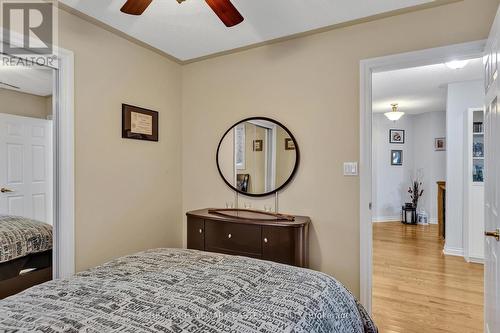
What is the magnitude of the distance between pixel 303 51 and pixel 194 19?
98 centimetres

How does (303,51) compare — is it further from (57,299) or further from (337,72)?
(57,299)

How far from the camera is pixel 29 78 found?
2.02 metres

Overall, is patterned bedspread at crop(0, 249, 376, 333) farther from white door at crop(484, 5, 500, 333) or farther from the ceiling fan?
the ceiling fan

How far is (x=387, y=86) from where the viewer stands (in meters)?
4.45

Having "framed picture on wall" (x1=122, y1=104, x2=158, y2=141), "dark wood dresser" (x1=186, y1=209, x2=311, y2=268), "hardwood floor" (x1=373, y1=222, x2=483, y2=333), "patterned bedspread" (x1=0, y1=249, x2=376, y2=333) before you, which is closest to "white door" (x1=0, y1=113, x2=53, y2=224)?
"framed picture on wall" (x1=122, y1=104, x2=158, y2=141)

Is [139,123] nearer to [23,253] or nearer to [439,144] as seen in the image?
[23,253]

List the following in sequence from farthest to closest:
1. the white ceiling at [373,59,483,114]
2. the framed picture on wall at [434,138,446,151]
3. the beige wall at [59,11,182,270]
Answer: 1. the framed picture on wall at [434,138,446,151]
2. the white ceiling at [373,59,483,114]
3. the beige wall at [59,11,182,270]

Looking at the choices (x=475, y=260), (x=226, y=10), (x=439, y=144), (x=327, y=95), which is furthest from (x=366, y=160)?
(x=439, y=144)

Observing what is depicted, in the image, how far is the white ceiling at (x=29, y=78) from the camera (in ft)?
6.23

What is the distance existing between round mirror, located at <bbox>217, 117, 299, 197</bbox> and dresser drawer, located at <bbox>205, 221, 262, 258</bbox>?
17.9 inches

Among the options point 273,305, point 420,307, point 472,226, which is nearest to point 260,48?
point 273,305

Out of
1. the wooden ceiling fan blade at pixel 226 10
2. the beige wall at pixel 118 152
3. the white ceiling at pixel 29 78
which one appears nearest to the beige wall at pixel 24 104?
the white ceiling at pixel 29 78

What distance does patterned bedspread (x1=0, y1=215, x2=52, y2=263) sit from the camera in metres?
1.84

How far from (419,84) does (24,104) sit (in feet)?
15.7
